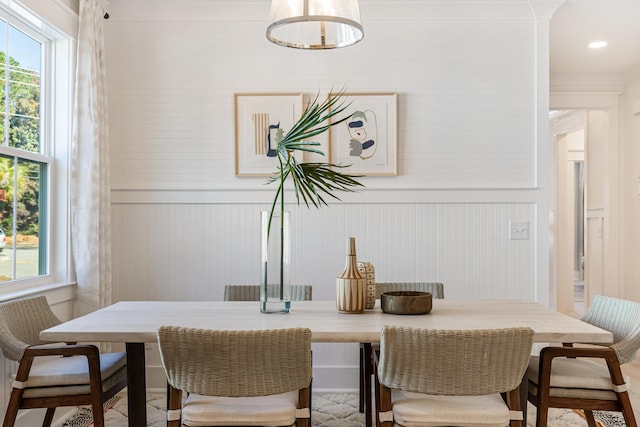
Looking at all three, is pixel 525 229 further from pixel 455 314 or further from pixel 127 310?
pixel 127 310

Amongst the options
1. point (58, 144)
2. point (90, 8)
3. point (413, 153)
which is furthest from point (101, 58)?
point (413, 153)

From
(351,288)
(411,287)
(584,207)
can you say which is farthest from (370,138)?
(584,207)

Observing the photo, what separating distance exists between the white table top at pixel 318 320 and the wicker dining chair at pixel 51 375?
156 millimetres

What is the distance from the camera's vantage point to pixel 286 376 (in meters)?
1.75

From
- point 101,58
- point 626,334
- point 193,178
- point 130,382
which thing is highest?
point 101,58

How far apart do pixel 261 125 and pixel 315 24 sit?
1199 mm

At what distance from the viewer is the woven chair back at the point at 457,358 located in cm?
173

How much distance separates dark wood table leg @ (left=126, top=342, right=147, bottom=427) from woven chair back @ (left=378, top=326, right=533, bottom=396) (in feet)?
3.37

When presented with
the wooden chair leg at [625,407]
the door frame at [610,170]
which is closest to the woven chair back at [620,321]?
the wooden chair leg at [625,407]

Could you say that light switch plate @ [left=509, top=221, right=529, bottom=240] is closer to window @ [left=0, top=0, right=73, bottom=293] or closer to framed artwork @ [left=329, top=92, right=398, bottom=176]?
framed artwork @ [left=329, top=92, right=398, bottom=176]

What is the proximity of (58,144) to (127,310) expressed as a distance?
4.08 ft

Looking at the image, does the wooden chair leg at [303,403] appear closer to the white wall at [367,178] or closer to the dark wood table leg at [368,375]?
the dark wood table leg at [368,375]

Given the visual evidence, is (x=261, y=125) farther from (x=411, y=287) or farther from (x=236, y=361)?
(x=236, y=361)

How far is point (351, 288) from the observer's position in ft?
7.63
